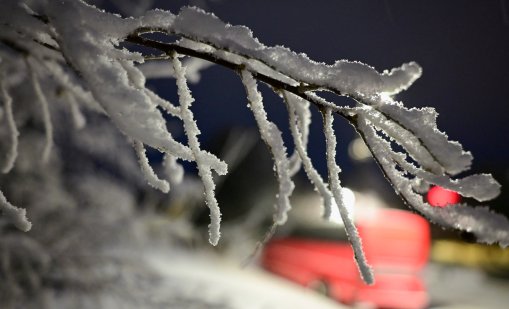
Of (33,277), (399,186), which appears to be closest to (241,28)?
(399,186)

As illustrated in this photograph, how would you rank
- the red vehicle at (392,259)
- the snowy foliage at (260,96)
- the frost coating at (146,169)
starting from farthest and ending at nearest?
the red vehicle at (392,259) < the frost coating at (146,169) < the snowy foliage at (260,96)

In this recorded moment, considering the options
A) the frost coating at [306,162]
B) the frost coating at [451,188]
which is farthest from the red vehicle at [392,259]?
the frost coating at [451,188]

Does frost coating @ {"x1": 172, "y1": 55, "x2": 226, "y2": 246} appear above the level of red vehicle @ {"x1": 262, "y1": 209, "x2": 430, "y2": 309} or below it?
below

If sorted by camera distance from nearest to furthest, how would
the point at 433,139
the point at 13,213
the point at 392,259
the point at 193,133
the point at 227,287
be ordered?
the point at 433,139, the point at 193,133, the point at 13,213, the point at 392,259, the point at 227,287

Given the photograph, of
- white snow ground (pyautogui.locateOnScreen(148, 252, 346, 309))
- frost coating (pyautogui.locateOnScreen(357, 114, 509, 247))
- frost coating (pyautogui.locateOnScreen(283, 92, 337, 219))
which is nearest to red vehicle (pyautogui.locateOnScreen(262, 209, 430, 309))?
white snow ground (pyautogui.locateOnScreen(148, 252, 346, 309))

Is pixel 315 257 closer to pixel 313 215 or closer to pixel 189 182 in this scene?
pixel 313 215

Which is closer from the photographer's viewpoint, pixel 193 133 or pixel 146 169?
pixel 193 133

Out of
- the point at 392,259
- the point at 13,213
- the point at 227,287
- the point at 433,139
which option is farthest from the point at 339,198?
the point at 227,287

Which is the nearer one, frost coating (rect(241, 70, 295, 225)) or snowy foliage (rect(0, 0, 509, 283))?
snowy foliage (rect(0, 0, 509, 283))

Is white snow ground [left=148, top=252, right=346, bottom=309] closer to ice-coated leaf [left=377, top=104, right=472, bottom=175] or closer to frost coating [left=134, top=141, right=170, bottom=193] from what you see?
frost coating [left=134, top=141, right=170, bottom=193]

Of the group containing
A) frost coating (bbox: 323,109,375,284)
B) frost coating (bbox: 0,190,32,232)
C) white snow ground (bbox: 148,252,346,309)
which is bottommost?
frost coating (bbox: 0,190,32,232)

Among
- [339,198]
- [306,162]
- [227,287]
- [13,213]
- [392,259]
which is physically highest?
[392,259]

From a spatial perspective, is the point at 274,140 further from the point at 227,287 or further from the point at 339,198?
the point at 227,287

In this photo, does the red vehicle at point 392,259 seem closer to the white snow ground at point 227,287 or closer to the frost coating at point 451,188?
the white snow ground at point 227,287
